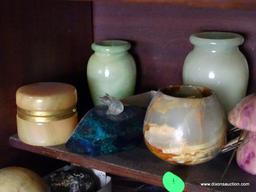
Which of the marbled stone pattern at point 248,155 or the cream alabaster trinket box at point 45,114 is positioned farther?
the cream alabaster trinket box at point 45,114

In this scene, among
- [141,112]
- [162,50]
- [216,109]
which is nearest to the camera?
[216,109]

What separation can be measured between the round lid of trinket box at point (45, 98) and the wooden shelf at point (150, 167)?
0.21 feet

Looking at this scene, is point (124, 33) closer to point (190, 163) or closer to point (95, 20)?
point (95, 20)

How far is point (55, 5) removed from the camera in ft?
2.45

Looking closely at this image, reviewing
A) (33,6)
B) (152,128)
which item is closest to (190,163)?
(152,128)

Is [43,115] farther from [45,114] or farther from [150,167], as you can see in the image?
[150,167]

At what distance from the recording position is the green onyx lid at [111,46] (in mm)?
729

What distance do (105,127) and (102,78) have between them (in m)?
0.13

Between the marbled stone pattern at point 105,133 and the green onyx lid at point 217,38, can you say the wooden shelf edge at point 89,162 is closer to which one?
the marbled stone pattern at point 105,133

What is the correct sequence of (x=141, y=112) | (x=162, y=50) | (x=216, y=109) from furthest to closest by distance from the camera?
(x=162, y=50), (x=141, y=112), (x=216, y=109)

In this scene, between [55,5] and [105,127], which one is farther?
[55,5]

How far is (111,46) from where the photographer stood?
0.74m

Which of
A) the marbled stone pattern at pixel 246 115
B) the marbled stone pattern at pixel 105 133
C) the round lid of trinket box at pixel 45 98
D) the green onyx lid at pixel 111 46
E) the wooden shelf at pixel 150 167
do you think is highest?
→ the green onyx lid at pixel 111 46

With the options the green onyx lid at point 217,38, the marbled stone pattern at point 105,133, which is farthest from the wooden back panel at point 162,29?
the marbled stone pattern at point 105,133
